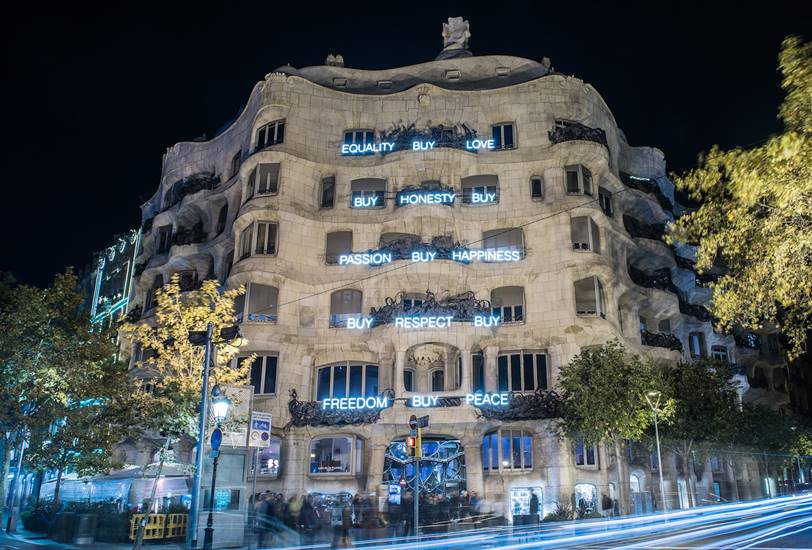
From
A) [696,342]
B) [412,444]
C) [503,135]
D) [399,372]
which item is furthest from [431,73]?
[412,444]

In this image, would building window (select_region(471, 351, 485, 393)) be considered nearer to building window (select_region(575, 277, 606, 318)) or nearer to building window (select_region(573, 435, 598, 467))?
building window (select_region(573, 435, 598, 467))

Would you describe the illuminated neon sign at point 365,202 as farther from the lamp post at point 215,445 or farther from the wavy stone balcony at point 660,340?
the lamp post at point 215,445

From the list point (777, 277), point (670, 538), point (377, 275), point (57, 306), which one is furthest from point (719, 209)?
Answer: point (57, 306)

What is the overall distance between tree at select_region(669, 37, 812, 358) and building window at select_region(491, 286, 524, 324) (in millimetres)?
24041

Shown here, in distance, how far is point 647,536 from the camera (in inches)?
840

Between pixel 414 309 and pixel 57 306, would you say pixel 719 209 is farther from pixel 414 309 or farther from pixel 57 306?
pixel 57 306

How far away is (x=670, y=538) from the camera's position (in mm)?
19469

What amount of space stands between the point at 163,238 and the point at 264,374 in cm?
1819

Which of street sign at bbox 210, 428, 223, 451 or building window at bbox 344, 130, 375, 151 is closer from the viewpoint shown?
street sign at bbox 210, 428, 223, 451

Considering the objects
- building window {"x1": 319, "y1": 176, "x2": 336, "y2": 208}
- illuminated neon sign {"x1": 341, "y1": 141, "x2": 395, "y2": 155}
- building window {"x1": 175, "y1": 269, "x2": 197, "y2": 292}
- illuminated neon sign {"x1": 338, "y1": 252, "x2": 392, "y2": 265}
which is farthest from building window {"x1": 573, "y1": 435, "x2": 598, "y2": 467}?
building window {"x1": 175, "y1": 269, "x2": 197, "y2": 292}

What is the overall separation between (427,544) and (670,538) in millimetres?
7550

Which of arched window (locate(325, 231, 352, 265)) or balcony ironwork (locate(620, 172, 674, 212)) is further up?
balcony ironwork (locate(620, 172, 674, 212))

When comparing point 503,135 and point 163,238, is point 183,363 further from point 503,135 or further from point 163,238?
point 503,135

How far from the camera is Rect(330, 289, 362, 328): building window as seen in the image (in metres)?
41.1
